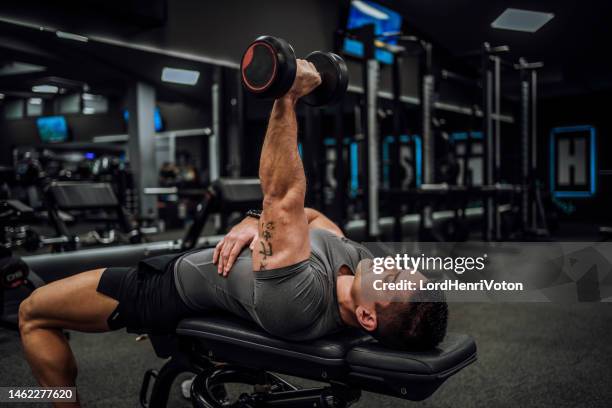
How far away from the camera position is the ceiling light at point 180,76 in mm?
5742

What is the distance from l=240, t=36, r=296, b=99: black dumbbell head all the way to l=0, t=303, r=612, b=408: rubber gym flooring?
3.95 ft

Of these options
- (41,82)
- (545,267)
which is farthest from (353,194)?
(41,82)

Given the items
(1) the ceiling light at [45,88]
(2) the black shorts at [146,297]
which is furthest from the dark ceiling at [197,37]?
(2) the black shorts at [146,297]

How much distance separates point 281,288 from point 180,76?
5447mm

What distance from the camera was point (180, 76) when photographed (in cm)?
598

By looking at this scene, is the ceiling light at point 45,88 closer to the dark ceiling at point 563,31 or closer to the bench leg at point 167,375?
the dark ceiling at point 563,31

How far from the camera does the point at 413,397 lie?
3.14 feet

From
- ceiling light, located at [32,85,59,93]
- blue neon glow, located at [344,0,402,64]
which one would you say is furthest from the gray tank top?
ceiling light, located at [32,85,59,93]

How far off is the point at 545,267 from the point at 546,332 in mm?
1153

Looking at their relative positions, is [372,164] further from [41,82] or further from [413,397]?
[41,82]

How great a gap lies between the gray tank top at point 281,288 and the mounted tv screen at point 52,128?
10.0 metres

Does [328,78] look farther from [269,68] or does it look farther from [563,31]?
[563,31]

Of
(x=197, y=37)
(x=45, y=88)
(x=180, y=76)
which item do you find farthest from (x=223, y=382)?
(x=45, y=88)

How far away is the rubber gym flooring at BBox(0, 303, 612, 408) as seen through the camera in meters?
1.72
